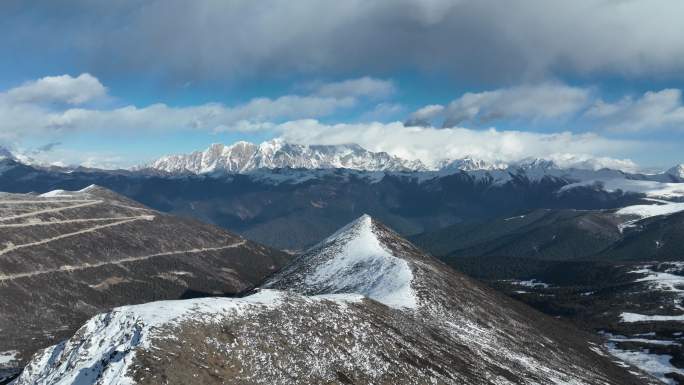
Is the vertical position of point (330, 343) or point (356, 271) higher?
point (330, 343)

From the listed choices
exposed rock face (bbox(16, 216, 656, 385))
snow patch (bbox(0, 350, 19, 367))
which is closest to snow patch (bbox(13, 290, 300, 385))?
exposed rock face (bbox(16, 216, 656, 385))

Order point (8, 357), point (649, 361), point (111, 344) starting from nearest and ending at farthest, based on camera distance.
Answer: point (111, 344), point (8, 357), point (649, 361)

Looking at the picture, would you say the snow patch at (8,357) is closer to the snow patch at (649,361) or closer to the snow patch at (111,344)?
the snow patch at (111,344)

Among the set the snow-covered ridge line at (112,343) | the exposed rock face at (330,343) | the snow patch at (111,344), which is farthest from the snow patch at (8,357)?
the snow-covered ridge line at (112,343)

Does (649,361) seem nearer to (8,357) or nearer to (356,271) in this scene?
(356,271)

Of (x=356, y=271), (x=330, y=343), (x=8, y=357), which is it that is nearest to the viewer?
(x=330, y=343)

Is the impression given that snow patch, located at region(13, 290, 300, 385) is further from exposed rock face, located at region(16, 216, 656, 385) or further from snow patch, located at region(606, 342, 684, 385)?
snow patch, located at region(606, 342, 684, 385)

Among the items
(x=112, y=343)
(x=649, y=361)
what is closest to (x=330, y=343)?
(x=112, y=343)
